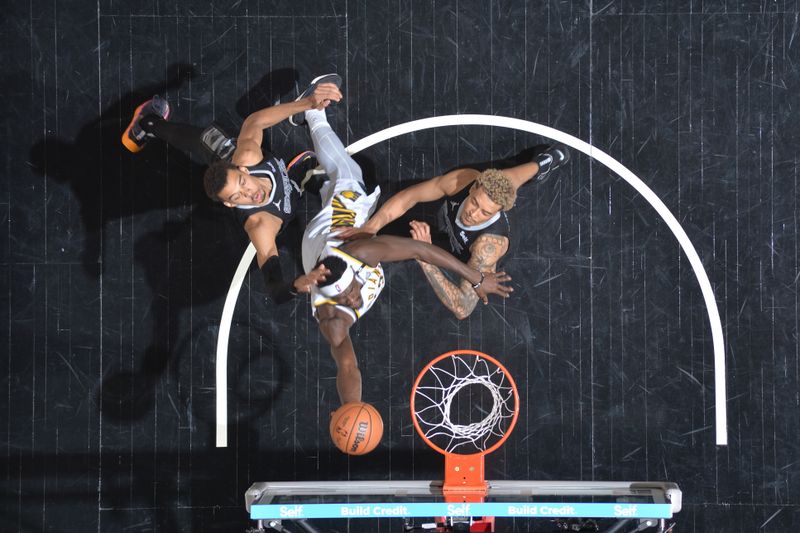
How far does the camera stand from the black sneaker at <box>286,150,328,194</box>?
22.2ft

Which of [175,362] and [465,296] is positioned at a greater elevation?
[465,296]

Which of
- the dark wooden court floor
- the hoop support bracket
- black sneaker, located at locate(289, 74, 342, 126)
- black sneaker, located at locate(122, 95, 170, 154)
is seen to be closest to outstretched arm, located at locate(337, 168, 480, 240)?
the dark wooden court floor

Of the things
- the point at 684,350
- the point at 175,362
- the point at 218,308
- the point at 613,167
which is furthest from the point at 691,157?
the point at 175,362

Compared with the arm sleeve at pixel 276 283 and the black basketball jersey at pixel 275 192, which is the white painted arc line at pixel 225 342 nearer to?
the black basketball jersey at pixel 275 192

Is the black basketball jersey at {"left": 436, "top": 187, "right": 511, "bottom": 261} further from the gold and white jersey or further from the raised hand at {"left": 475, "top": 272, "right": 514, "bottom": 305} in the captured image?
the gold and white jersey

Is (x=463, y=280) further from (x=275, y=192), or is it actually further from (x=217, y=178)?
(x=217, y=178)

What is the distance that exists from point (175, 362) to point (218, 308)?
661mm

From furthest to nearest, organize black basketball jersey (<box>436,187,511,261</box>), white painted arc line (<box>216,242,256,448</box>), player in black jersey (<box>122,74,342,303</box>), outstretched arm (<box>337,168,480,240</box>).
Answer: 1. white painted arc line (<box>216,242,256,448</box>)
2. black basketball jersey (<box>436,187,511,261</box>)
3. outstretched arm (<box>337,168,480,240</box>)
4. player in black jersey (<box>122,74,342,303</box>)

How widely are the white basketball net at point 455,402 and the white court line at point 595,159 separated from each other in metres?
1.90

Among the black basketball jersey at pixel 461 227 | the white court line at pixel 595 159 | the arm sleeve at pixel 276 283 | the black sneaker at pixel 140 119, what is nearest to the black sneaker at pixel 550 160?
the white court line at pixel 595 159

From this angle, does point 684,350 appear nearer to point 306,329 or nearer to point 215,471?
point 306,329

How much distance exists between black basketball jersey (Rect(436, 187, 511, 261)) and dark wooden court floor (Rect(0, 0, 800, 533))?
368 millimetres

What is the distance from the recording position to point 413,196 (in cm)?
639

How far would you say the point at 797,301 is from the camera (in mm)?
6809
